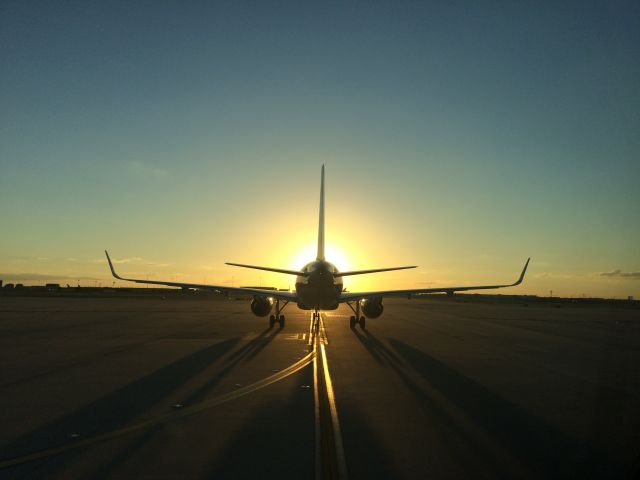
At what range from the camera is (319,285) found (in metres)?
25.1

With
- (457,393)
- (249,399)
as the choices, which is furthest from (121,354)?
(457,393)

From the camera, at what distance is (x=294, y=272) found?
25.9 meters

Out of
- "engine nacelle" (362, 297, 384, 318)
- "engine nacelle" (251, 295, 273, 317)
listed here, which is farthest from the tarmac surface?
"engine nacelle" (362, 297, 384, 318)

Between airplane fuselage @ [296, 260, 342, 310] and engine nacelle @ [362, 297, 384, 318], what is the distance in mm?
2637

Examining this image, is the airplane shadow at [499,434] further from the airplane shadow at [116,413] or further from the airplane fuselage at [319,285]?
the airplane fuselage at [319,285]

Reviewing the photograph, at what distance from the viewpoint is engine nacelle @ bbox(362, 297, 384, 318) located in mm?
28141

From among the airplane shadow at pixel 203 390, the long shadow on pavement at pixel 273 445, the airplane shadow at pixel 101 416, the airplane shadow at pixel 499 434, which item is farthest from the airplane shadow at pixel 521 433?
the airplane shadow at pixel 101 416

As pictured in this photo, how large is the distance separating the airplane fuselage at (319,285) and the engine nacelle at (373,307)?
8.65ft

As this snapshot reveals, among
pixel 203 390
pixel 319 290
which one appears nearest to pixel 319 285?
pixel 319 290

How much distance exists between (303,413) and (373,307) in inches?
776

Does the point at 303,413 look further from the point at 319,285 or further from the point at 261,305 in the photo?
the point at 261,305

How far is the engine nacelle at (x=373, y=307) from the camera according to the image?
28141 millimetres

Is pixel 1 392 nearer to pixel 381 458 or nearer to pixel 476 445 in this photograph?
pixel 381 458

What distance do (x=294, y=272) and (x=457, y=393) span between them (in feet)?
52.0
